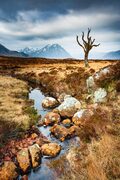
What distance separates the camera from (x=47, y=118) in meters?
15.9

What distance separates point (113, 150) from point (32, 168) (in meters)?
4.01

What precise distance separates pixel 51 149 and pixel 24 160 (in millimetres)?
1566

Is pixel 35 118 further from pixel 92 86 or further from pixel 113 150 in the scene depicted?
pixel 113 150

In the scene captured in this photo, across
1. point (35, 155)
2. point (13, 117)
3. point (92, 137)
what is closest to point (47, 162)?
point (35, 155)

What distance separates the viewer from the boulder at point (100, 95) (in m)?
16.2

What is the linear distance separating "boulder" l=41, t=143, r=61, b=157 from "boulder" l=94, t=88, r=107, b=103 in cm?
572

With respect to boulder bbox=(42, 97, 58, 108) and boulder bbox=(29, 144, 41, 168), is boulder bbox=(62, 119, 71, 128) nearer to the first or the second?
boulder bbox=(29, 144, 41, 168)

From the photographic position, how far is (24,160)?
10.2m

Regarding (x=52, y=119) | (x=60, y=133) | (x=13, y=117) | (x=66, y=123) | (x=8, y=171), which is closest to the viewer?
(x=8, y=171)

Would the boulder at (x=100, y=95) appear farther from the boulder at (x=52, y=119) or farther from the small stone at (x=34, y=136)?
the small stone at (x=34, y=136)

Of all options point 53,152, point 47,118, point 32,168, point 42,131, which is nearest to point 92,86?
point 47,118

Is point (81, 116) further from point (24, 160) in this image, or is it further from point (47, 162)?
point (24, 160)

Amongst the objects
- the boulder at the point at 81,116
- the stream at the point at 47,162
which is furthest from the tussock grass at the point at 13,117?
the boulder at the point at 81,116

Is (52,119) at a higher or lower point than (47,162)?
higher
